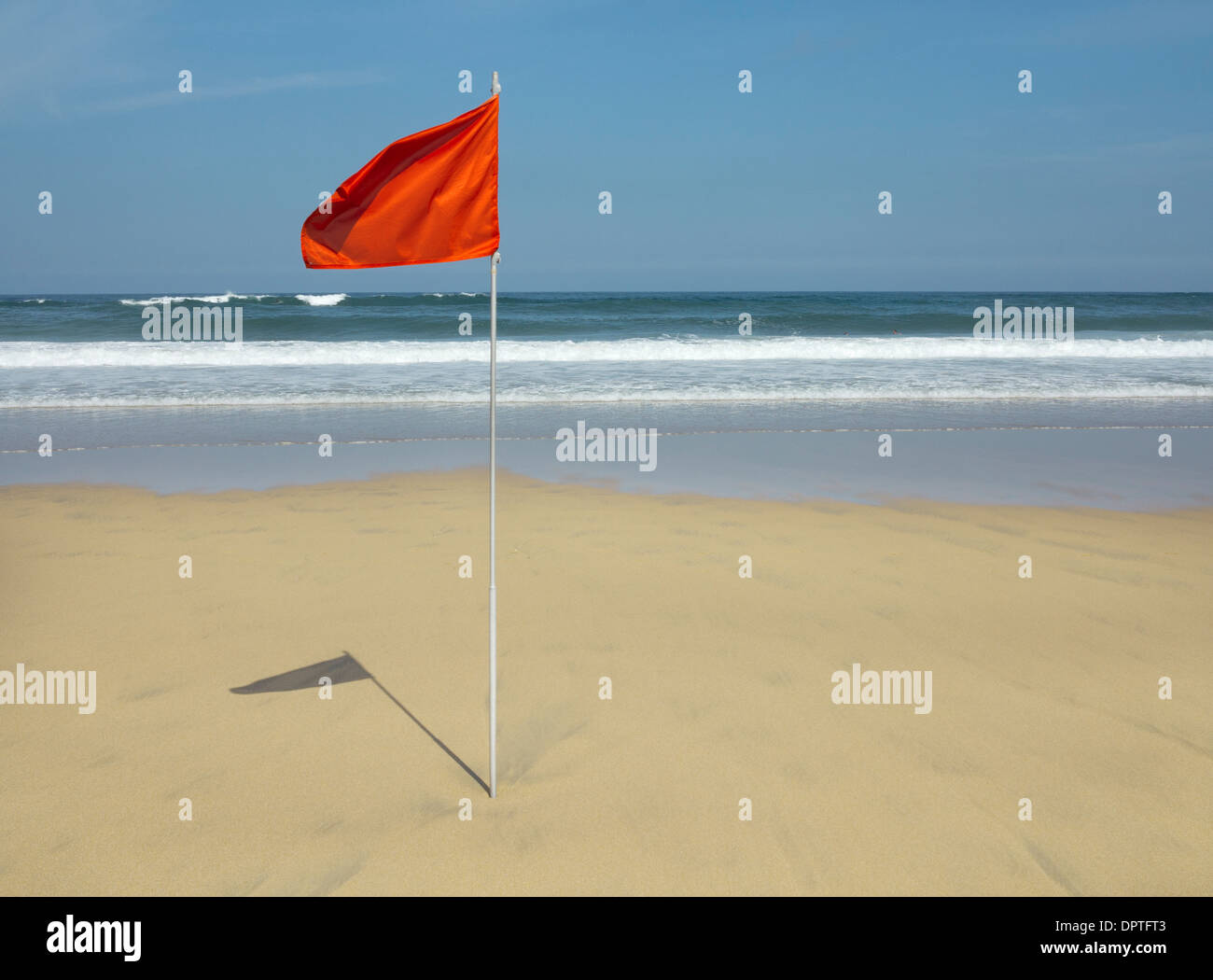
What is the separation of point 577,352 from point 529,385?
8132 mm

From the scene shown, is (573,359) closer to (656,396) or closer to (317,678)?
(656,396)

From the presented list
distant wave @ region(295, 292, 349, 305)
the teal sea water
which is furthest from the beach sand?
distant wave @ region(295, 292, 349, 305)

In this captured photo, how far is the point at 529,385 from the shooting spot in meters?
18.0

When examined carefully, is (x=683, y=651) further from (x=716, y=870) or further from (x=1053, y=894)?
(x=1053, y=894)

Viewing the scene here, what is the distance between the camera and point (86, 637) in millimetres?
4945

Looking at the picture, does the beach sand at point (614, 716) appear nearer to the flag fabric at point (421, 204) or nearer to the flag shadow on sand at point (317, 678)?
the flag shadow on sand at point (317, 678)

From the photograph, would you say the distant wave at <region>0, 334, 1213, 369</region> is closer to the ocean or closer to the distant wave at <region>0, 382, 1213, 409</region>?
the ocean

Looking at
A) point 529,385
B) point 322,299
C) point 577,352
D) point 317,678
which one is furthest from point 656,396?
point 322,299

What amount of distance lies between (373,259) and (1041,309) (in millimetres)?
53921

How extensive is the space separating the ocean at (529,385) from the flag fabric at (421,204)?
573 cm

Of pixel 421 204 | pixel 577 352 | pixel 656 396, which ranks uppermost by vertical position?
pixel 577 352

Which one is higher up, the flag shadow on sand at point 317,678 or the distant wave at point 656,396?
the distant wave at point 656,396

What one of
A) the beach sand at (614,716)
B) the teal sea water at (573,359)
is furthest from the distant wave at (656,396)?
the beach sand at (614,716)

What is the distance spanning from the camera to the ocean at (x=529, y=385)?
12172 millimetres
